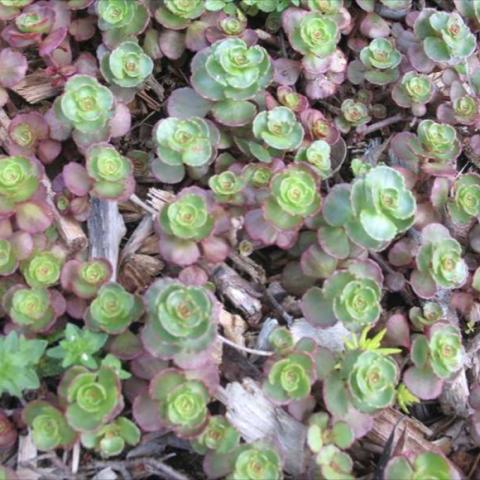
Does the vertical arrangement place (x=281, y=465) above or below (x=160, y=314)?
below

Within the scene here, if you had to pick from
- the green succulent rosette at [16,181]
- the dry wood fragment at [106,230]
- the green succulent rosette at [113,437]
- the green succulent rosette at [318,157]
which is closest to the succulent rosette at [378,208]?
the green succulent rosette at [318,157]

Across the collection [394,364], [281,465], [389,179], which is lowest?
[281,465]

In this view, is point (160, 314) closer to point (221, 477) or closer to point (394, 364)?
point (221, 477)

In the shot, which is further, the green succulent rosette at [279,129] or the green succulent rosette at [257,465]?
the green succulent rosette at [279,129]

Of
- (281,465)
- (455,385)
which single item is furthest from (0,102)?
(455,385)

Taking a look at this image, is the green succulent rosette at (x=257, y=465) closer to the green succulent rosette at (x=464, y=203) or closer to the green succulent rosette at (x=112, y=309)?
the green succulent rosette at (x=112, y=309)

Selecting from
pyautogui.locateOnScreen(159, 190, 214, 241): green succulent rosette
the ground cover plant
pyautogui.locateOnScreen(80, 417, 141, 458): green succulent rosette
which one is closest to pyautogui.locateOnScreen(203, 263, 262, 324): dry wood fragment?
the ground cover plant
